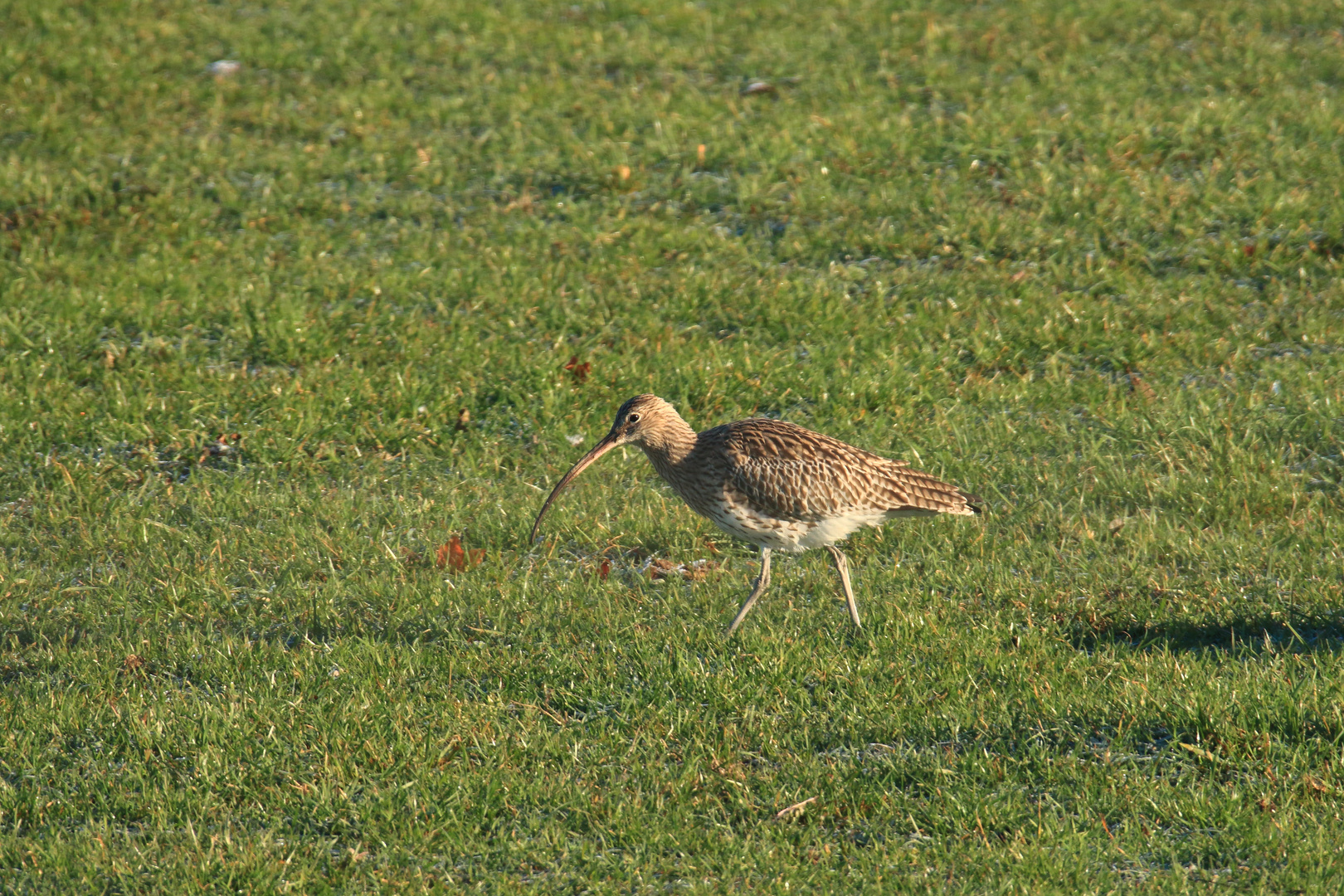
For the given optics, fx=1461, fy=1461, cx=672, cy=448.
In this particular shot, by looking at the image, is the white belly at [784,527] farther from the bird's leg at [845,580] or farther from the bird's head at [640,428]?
the bird's head at [640,428]

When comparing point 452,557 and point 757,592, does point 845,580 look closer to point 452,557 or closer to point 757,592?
point 757,592

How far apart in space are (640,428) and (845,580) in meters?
1.42

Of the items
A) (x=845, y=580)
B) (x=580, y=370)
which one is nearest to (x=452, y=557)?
(x=845, y=580)

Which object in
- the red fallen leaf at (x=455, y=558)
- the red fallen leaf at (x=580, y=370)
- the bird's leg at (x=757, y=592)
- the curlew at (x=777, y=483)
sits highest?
the curlew at (x=777, y=483)

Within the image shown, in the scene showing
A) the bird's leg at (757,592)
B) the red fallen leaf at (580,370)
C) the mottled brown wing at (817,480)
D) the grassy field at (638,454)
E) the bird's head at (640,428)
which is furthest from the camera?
the red fallen leaf at (580,370)

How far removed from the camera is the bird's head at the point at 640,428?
799cm

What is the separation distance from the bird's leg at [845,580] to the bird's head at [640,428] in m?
1.09

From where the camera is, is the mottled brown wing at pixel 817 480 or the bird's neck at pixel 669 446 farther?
the bird's neck at pixel 669 446

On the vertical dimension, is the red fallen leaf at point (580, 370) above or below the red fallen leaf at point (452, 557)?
above

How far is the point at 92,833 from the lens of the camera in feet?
18.6

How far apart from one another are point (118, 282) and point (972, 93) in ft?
27.1

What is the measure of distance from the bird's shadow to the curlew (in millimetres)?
1066

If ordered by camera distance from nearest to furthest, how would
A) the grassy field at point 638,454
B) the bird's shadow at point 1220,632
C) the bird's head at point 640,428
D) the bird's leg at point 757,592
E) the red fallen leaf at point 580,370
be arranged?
the grassy field at point 638,454 → the bird's shadow at point 1220,632 → the bird's leg at point 757,592 → the bird's head at point 640,428 → the red fallen leaf at point 580,370

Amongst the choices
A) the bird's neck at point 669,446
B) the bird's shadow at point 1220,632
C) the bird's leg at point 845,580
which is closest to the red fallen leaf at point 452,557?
the bird's neck at point 669,446
